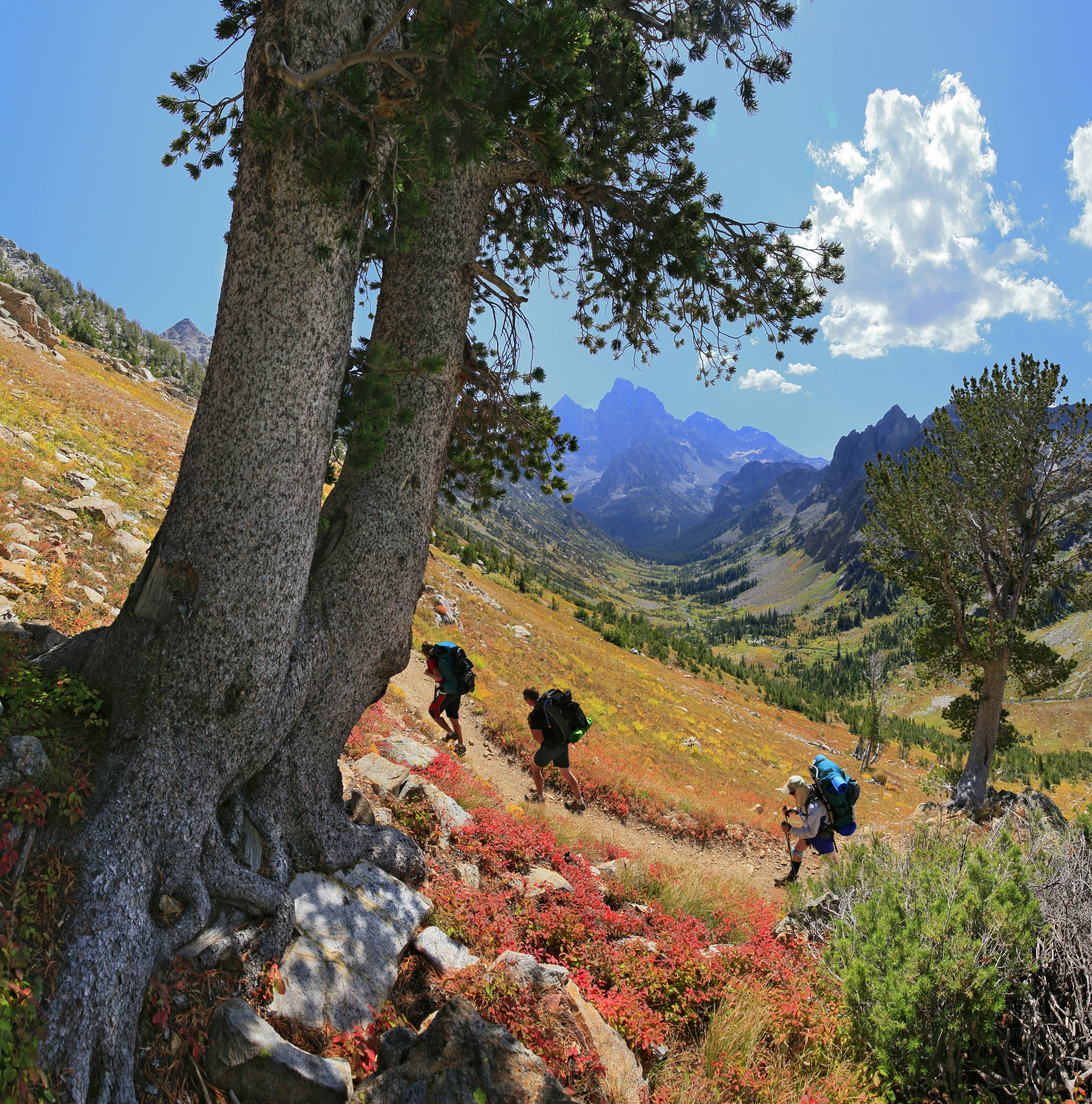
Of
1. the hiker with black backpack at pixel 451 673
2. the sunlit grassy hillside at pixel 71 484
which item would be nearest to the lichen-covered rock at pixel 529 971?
the hiker with black backpack at pixel 451 673

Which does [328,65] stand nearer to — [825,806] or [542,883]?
[542,883]

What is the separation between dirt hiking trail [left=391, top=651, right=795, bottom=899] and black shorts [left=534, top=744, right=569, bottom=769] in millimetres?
722

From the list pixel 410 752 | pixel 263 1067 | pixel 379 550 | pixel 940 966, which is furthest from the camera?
pixel 410 752

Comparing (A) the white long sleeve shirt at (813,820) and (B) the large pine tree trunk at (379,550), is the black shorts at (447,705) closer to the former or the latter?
(B) the large pine tree trunk at (379,550)

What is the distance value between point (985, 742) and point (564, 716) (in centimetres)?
1461

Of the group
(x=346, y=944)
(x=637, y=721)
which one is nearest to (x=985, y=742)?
(x=637, y=721)

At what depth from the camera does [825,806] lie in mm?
8750

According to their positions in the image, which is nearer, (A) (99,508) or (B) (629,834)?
(B) (629,834)

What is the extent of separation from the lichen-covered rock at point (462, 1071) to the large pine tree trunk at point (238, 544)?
3.73 feet

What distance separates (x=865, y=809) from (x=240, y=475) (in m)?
27.4

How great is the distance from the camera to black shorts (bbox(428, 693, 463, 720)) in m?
10.2

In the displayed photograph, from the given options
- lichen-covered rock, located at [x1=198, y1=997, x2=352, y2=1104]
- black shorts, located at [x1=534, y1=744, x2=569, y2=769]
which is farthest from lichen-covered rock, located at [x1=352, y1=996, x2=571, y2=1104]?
black shorts, located at [x1=534, y1=744, x2=569, y2=769]

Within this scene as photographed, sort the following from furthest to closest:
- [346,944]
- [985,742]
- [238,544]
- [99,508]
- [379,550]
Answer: [985,742]
[99,508]
[379,550]
[346,944]
[238,544]

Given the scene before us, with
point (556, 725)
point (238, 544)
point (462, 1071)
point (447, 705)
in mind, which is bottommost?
point (447, 705)
